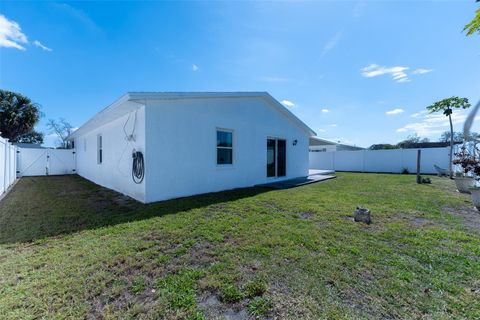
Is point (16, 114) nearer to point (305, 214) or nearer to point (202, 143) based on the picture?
point (202, 143)

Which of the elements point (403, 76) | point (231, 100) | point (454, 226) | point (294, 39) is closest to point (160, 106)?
point (231, 100)

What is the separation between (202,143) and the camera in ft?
23.9

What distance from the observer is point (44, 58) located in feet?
32.6

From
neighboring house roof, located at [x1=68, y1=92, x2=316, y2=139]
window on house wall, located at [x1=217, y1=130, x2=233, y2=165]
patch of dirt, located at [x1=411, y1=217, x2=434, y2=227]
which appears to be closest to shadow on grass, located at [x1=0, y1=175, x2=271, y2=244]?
window on house wall, located at [x1=217, y1=130, x2=233, y2=165]

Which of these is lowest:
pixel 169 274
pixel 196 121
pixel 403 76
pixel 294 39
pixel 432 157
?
pixel 169 274

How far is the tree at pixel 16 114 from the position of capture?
19.7m

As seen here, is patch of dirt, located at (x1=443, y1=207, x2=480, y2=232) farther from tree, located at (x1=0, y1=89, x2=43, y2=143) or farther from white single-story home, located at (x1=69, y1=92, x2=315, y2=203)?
tree, located at (x1=0, y1=89, x2=43, y2=143)

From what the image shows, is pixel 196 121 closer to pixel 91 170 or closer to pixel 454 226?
pixel 454 226

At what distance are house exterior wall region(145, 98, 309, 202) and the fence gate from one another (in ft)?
46.2

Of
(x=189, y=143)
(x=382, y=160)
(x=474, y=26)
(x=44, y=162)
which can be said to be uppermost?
(x=474, y=26)

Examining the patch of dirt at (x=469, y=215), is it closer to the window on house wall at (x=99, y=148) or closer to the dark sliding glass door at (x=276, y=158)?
the dark sliding glass door at (x=276, y=158)

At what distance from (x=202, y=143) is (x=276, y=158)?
4717mm

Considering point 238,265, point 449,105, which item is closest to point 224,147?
point 238,265

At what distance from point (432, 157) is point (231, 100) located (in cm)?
1632
